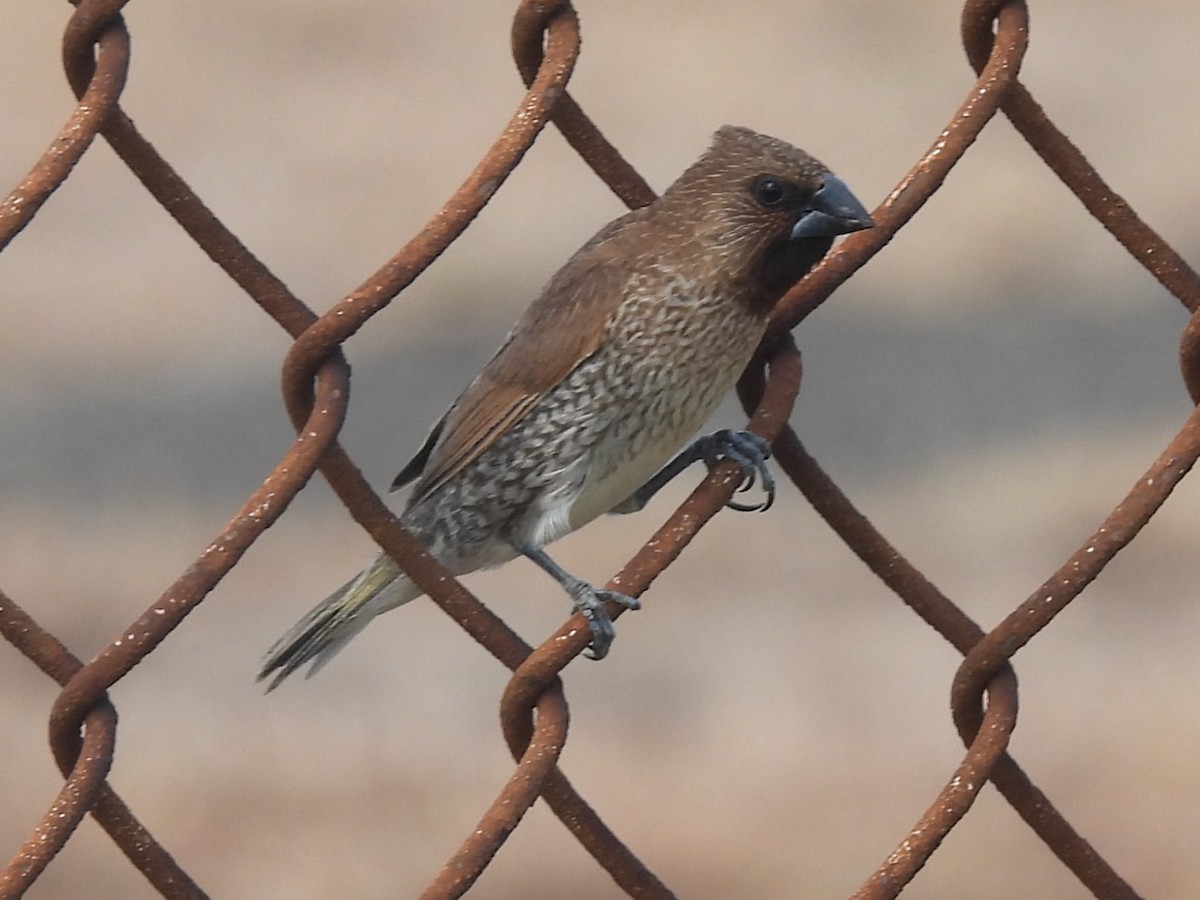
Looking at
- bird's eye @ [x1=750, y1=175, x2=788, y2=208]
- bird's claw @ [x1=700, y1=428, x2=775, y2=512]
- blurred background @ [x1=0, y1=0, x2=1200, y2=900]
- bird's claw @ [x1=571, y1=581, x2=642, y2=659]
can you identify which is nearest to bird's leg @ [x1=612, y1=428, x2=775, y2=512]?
bird's claw @ [x1=700, y1=428, x2=775, y2=512]

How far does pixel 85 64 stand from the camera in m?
1.46

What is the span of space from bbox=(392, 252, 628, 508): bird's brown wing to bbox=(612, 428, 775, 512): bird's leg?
17 cm

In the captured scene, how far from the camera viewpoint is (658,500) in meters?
6.05

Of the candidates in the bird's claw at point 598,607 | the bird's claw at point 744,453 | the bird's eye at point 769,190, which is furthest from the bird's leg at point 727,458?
→ the bird's eye at point 769,190

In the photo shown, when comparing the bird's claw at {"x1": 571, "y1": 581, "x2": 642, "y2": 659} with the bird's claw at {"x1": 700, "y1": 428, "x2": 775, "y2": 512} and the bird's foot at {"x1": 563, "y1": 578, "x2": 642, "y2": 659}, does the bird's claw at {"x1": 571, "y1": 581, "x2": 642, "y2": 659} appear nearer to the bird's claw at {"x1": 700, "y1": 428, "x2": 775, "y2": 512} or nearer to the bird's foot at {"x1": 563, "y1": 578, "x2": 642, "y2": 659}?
the bird's foot at {"x1": 563, "y1": 578, "x2": 642, "y2": 659}

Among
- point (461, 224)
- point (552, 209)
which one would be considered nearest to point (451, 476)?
point (461, 224)

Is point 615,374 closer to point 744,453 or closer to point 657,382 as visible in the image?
point 657,382

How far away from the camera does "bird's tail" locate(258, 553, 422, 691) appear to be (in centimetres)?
262

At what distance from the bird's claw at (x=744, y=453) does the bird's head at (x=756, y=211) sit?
0.68 ft

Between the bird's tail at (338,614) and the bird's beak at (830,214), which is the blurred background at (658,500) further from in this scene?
the bird's beak at (830,214)

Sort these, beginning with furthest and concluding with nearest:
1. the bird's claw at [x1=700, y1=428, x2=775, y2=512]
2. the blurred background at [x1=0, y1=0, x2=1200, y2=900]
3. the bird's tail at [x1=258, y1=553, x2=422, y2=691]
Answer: the blurred background at [x1=0, y1=0, x2=1200, y2=900], the bird's tail at [x1=258, y1=553, x2=422, y2=691], the bird's claw at [x1=700, y1=428, x2=775, y2=512]

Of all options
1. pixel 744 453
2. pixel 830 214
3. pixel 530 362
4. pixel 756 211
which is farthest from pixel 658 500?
pixel 744 453

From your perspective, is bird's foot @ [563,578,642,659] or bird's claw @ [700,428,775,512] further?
bird's claw @ [700,428,775,512]

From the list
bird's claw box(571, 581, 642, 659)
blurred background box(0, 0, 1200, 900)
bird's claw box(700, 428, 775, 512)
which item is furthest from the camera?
blurred background box(0, 0, 1200, 900)
